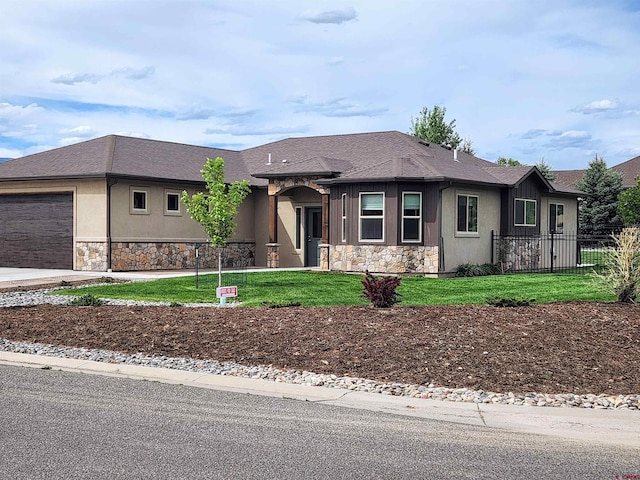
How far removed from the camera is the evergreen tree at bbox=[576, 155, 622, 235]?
4441cm

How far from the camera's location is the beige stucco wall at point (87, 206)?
2494 centimetres

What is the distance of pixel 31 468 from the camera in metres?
5.68

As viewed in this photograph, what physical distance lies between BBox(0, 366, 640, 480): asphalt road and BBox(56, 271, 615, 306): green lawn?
7.28 metres

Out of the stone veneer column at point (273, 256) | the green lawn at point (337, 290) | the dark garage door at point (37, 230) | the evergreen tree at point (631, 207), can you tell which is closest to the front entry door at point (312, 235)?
the stone veneer column at point (273, 256)

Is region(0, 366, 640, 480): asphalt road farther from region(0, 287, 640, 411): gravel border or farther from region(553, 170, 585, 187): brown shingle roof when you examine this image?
region(553, 170, 585, 187): brown shingle roof

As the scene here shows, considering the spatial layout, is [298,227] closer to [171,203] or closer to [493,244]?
[171,203]

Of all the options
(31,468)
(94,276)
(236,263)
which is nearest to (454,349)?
(31,468)

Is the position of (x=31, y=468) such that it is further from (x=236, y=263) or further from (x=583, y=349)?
(x=236, y=263)

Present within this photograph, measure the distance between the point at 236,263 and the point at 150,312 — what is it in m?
15.5

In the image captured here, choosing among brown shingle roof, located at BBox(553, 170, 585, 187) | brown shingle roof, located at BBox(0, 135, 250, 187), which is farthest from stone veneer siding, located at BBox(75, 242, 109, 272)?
brown shingle roof, located at BBox(553, 170, 585, 187)

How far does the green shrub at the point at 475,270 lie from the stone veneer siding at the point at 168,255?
6954 millimetres

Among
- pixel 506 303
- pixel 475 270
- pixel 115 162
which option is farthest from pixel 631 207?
pixel 506 303

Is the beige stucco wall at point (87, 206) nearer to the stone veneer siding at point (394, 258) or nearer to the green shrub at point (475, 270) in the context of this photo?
the stone veneer siding at point (394, 258)

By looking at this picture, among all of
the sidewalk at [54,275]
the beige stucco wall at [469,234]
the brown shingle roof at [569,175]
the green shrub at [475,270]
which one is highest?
the brown shingle roof at [569,175]
